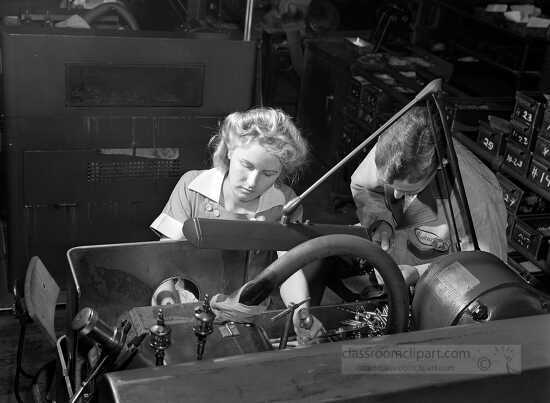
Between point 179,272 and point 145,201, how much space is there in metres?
1.34

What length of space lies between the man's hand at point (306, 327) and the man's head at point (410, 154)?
69 centimetres

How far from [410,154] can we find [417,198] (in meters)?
0.37

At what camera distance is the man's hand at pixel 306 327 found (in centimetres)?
144

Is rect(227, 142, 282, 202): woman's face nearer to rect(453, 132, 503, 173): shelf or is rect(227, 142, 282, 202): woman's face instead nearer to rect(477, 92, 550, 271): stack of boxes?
rect(477, 92, 550, 271): stack of boxes

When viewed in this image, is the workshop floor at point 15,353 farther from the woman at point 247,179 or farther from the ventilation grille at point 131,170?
the woman at point 247,179

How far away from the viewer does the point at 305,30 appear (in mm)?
5762

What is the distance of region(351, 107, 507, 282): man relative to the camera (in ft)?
6.57

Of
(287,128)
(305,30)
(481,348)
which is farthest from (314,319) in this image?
(305,30)

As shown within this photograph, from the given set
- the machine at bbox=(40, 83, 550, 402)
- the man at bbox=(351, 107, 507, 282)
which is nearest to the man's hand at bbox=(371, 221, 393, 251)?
the man at bbox=(351, 107, 507, 282)

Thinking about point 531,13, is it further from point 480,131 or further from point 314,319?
point 314,319

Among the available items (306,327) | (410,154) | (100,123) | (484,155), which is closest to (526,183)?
(484,155)

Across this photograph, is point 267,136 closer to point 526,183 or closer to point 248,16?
point 248,16

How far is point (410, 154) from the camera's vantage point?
1.99m

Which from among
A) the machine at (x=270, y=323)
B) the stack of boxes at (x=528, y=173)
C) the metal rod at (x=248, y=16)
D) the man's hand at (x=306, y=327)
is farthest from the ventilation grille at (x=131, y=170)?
the stack of boxes at (x=528, y=173)
